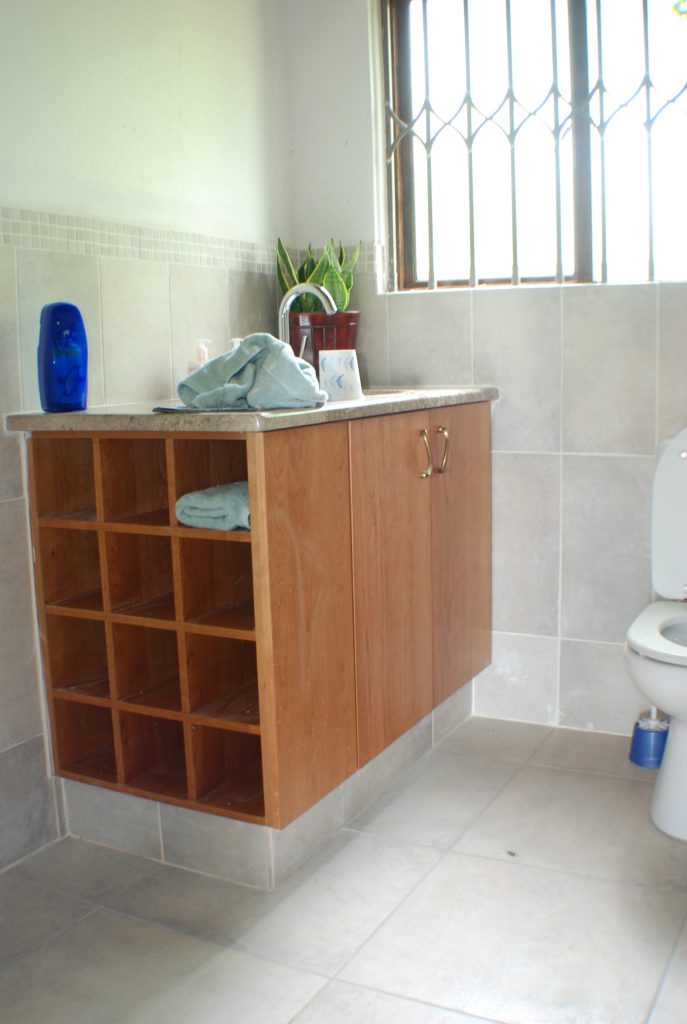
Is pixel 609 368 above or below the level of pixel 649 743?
above

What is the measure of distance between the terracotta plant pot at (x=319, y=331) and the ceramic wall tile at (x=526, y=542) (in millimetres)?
521

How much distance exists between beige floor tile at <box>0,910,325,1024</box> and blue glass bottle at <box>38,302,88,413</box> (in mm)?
980

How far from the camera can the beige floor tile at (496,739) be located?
2.56 metres

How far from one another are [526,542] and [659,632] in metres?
0.58

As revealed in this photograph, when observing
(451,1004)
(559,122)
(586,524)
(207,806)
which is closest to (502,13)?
(559,122)

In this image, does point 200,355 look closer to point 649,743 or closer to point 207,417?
point 207,417

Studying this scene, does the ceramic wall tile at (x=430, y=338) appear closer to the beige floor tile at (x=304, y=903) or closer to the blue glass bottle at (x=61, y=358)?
the blue glass bottle at (x=61, y=358)

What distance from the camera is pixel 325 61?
110 inches

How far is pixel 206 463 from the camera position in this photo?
2070mm

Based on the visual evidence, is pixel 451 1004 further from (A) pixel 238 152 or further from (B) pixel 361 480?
(A) pixel 238 152

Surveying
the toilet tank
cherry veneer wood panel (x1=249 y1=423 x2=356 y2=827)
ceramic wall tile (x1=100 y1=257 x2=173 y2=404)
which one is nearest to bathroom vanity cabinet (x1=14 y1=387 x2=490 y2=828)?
cherry veneer wood panel (x1=249 y1=423 x2=356 y2=827)

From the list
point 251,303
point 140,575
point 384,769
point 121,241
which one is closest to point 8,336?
point 121,241

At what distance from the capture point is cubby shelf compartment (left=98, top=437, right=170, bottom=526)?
195 centimetres

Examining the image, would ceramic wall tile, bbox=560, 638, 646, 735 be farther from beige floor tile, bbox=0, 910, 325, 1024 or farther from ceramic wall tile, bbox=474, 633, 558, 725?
beige floor tile, bbox=0, 910, 325, 1024
